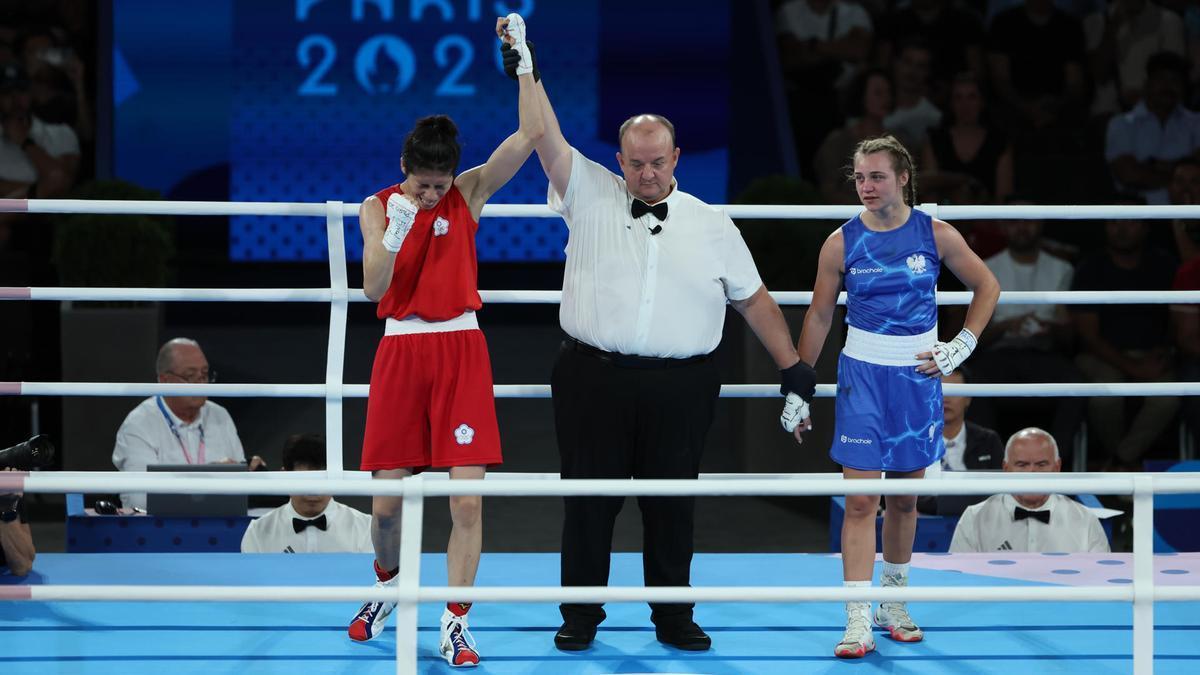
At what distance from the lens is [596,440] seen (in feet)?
11.1

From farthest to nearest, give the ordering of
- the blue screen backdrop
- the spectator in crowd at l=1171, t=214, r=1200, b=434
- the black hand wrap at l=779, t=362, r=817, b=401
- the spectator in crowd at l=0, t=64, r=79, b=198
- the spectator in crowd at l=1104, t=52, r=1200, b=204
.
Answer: the blue screen backdrop → the spectator in crowd at l=1104, t=52, r=1200, b=204 → the spectator in crowd at l=0, t=64, r=79, b=198 → the spectator in crowd at l=1171, t=214, r=1200, b=434 → the black hand wrap at l=779, t=362, r=817, b=401

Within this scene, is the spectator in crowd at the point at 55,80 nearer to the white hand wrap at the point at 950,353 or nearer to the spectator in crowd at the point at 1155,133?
the spectator in crowd at the point at 1155,133

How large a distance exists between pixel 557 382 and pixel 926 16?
690 centimetres

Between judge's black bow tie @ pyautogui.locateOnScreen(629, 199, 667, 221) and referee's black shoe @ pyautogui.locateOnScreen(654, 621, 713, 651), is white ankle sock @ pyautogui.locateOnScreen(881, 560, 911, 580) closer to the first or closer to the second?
referee's black shoe @ pyautogui.locateOnScreen(654, 621, 713, 651)

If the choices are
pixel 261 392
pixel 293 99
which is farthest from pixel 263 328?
pixel 261 392

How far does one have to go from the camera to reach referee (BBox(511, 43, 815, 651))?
3.33 m

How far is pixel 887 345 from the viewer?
3396mm

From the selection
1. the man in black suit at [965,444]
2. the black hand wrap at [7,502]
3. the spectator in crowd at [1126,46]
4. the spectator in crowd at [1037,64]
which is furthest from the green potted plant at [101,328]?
the spectator in crowd at [1126,46]

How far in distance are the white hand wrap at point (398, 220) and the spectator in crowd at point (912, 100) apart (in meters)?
6.12

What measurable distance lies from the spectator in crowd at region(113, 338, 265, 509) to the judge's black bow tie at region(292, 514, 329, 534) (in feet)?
2.37

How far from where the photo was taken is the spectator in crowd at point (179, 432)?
18.1 ft

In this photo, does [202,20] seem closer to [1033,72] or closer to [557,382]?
[1033,72]

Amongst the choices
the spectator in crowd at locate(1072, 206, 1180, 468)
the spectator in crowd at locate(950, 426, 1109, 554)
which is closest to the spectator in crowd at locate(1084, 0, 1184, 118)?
the spectator in crowd at locate(1072, 206, 1180, 468)

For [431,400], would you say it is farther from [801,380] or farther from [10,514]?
[10,514]
